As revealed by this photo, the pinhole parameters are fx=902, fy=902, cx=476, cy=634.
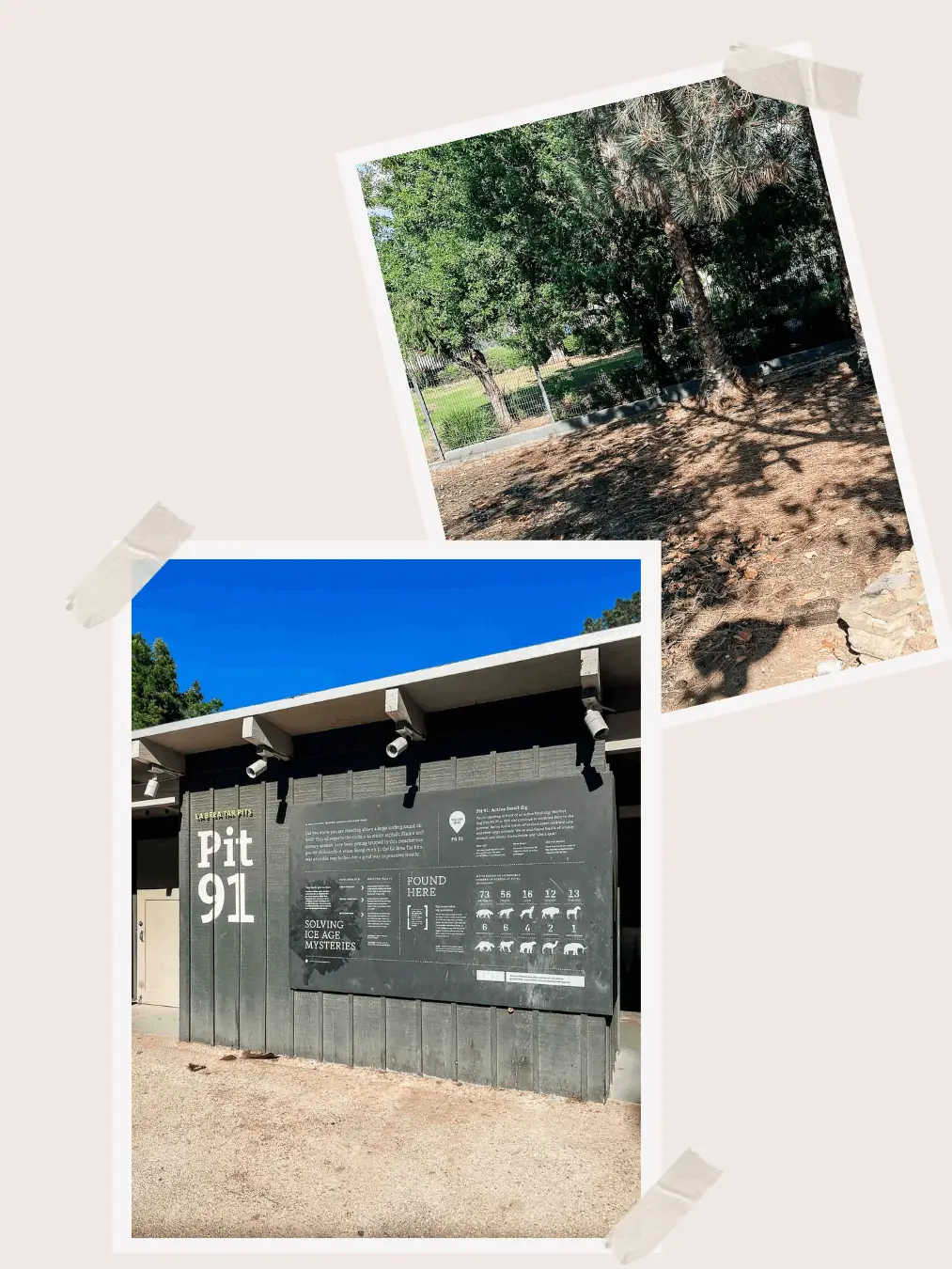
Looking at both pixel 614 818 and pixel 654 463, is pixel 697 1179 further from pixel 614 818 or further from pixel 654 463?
pixel 654 463

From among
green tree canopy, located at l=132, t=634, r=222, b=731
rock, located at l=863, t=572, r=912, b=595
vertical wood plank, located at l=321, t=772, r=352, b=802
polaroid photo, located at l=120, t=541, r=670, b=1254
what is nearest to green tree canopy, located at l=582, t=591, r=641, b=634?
polaroid photo, located at l=120, t=541, r=670, b=1254

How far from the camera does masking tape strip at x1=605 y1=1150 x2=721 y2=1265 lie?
3.90 meters

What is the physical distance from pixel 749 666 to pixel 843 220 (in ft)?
10.8

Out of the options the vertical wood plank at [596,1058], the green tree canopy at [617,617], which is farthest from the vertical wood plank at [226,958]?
the green tree canopy at [617,617]

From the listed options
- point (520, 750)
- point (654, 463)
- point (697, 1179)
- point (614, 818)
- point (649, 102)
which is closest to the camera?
point (697, 1179)

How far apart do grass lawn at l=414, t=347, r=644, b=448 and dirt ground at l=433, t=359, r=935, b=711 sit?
0.61m

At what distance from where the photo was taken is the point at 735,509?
9094mm

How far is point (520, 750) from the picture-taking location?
20.3ft

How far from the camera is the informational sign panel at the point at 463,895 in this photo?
5.55m

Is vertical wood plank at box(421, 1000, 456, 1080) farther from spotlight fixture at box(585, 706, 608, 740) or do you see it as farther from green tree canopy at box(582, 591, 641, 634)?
green tree canopy at box(582, 591, 641, 634)

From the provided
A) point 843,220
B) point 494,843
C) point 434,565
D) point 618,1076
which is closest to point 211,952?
point 494,843

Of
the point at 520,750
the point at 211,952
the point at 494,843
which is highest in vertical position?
the point at 520,750

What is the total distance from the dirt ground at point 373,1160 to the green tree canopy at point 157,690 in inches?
489

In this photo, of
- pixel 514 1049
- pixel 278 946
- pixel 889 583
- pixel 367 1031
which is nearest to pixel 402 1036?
pixel 367 1031
